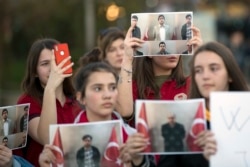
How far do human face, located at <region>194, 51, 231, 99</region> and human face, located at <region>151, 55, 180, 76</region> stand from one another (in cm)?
123

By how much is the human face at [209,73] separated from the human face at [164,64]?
4.02 ft

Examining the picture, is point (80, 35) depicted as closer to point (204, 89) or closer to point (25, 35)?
point (25, 35)

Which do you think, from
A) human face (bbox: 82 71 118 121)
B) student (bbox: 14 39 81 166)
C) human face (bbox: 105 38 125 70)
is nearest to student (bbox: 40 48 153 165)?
human face (bbox: 82 71 118 121)

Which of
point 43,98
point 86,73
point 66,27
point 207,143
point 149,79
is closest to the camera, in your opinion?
point 207,143

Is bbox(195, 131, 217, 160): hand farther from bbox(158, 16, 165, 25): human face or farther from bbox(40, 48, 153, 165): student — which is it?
bbox(158, 16, 165, 25): human face

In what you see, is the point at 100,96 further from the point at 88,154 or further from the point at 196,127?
the point at 196,127

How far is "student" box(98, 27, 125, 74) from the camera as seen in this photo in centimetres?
698

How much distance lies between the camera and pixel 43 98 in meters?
5.13

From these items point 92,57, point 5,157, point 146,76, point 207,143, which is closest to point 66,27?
point 92,57

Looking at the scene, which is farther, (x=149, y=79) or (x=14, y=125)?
(x=149, y=79)

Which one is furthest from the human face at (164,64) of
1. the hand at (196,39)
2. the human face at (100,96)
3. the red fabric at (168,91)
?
the human face at (100,96)

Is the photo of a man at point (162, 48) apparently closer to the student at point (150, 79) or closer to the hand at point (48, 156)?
the student at point (150, 79)

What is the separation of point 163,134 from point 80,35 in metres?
21.5

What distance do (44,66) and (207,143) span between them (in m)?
1.88
